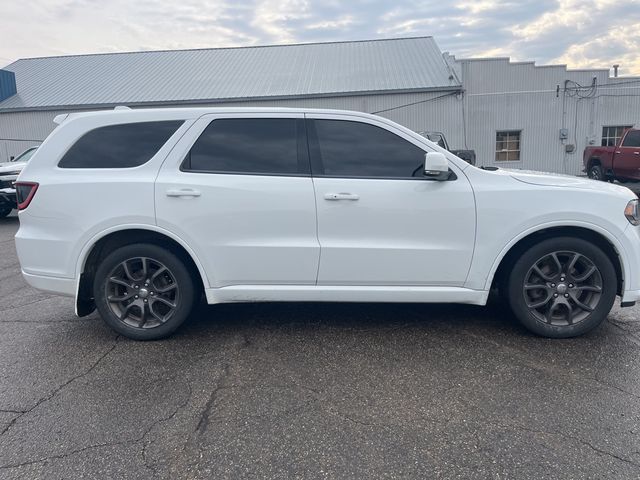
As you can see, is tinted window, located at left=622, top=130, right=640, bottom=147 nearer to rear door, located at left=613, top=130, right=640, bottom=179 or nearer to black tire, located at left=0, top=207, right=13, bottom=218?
rear door, located at left=613, top=130, right=640, bottom=179

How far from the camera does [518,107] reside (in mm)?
21812

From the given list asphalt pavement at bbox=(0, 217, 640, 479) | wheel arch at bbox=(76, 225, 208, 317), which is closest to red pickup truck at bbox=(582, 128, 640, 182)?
asphalt pavement at bbox=(0, 217, 640, 479)

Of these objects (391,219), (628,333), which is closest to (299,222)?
(391,219)

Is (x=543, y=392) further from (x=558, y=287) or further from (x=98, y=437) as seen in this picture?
(x=98, y=437)

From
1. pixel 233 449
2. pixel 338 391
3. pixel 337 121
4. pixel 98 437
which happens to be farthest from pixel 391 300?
pixel 98 437

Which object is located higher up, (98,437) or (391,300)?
(391,300)

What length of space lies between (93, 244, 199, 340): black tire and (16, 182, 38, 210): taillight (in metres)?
0.78

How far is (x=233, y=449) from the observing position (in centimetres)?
266

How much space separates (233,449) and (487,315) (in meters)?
2.87

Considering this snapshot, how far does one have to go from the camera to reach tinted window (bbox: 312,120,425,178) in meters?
3.98

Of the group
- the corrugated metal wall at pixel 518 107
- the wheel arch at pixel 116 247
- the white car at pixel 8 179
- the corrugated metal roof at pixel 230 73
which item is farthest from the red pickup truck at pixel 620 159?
the white car at pixel 8 179

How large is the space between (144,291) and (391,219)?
212 cm

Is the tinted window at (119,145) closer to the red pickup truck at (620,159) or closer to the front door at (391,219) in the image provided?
the front door at (391,219)

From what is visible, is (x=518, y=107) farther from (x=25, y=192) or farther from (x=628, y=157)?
(x=25, y=192)
